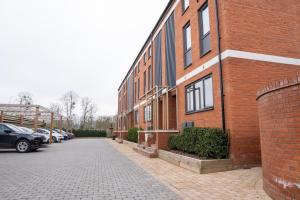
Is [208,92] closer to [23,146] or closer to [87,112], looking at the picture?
[23,146]

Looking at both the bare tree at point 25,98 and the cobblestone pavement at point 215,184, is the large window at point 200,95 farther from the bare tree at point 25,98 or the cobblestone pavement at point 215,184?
the bare tree at point 25,98

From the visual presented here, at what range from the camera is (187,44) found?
12.2 metres

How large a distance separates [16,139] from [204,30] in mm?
11762

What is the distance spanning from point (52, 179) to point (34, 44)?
14.0 meters

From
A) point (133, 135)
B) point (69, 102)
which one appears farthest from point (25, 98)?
point (133, 135)

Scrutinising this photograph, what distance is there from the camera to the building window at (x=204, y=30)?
10039 mm

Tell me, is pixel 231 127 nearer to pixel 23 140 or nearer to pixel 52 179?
pixel 52 179

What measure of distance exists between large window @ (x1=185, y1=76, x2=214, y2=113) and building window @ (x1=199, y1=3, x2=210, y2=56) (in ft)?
4.32

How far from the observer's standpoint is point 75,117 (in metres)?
58.9

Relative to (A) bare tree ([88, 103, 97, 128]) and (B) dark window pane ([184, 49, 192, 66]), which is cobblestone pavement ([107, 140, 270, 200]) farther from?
(A) bare tree ([88, 103, 97, 128])

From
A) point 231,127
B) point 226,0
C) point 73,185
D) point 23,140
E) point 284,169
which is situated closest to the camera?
point 284,169

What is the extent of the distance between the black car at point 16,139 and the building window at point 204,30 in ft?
35.3

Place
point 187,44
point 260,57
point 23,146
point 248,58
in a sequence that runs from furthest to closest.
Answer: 1. point 23,146
2. point 187,44
3. point 260,57
4. point 248,58

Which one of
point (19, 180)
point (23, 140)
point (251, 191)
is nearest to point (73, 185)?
point (19, 180)
